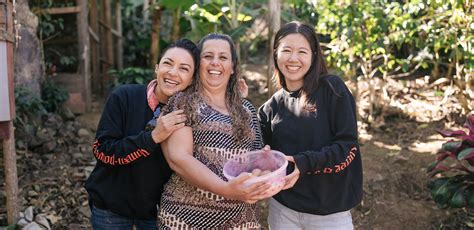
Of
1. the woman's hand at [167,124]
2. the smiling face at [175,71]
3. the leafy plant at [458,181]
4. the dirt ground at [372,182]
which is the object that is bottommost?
the dirt ground at [372,182]

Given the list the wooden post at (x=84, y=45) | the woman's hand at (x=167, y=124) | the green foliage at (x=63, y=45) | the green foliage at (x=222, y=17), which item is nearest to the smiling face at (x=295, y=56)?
the woman's hand at (x=167, y=124)

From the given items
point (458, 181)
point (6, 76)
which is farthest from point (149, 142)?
point (458, 181)

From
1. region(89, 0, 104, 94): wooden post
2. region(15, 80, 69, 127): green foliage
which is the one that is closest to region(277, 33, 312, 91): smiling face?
region(15, 80, 69, 127): green foliage

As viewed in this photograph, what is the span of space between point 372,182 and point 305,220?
2199 mm

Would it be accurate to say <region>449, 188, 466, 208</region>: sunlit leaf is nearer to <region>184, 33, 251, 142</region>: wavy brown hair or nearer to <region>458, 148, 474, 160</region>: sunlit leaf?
<region>458, 148, 474, 160</region>: sunlit leaf

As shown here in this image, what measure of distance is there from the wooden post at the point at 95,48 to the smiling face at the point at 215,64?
18.5ft

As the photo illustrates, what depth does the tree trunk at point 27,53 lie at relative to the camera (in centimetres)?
504

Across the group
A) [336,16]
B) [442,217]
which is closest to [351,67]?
[336,16]

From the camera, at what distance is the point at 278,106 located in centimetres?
244

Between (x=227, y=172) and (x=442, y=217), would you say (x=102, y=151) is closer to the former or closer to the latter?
(x=227, y=172)

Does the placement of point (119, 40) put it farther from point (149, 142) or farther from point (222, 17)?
point (149, 142)

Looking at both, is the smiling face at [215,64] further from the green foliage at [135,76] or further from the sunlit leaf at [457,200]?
the green foliage at [135,76]

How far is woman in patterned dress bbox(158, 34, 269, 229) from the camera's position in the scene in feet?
6.39

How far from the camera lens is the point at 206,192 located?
2039 millimetres
